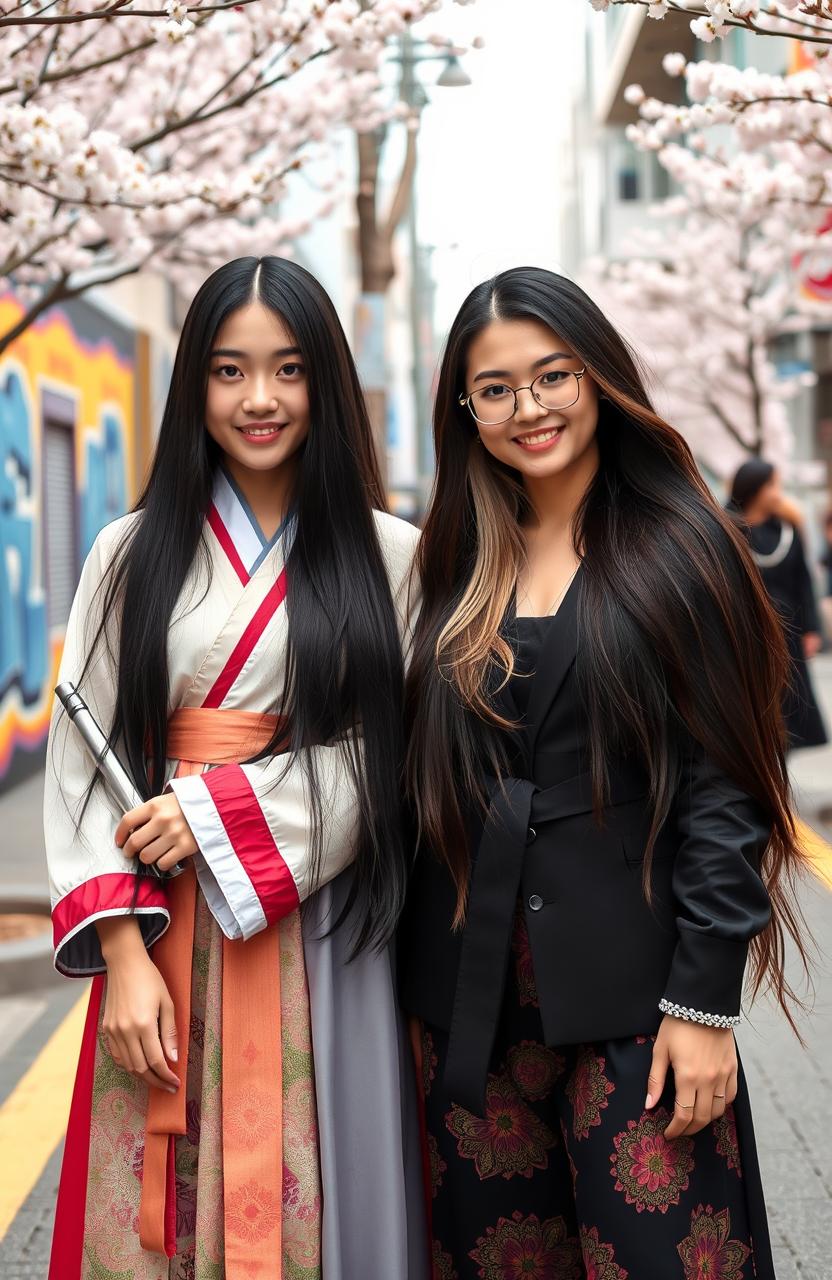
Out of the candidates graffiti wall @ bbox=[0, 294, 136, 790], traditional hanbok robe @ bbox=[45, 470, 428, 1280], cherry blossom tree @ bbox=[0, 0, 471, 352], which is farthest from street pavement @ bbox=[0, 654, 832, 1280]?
graffiti wall @ bbox=[0, 294, 136, 790]

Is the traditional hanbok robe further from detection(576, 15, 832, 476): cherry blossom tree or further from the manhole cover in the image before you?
the manhole cover

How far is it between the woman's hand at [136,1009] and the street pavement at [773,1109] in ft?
1.58

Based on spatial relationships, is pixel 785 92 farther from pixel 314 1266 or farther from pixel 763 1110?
pixel 314 1266

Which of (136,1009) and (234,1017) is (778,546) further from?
(136,1009)

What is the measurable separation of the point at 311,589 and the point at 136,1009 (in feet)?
2.29

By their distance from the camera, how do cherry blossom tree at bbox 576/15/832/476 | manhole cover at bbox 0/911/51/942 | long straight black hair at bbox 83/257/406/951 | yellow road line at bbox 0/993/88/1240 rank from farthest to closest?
manhole cover at bbox 0/911/51/942
cherry blossom tree at bbox 576/15/832/476
yellow road line at bbox 0/993/88/1240
long straight black hair at bbox 83/257/406/951

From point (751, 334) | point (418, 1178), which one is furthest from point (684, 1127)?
point (751, 334)

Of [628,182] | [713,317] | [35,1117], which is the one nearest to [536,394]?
[35,1117]

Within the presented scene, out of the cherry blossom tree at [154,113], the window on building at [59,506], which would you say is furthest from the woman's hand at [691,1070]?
the window on building at [59,506]

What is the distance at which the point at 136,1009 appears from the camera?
2.12 meters

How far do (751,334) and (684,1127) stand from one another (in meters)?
12.9

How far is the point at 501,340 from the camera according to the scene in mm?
2197

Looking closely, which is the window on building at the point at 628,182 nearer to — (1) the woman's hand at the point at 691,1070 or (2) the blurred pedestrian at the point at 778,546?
(2) the blurred pedestrian at the point at 778,546

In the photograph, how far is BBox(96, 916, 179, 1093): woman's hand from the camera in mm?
2125
